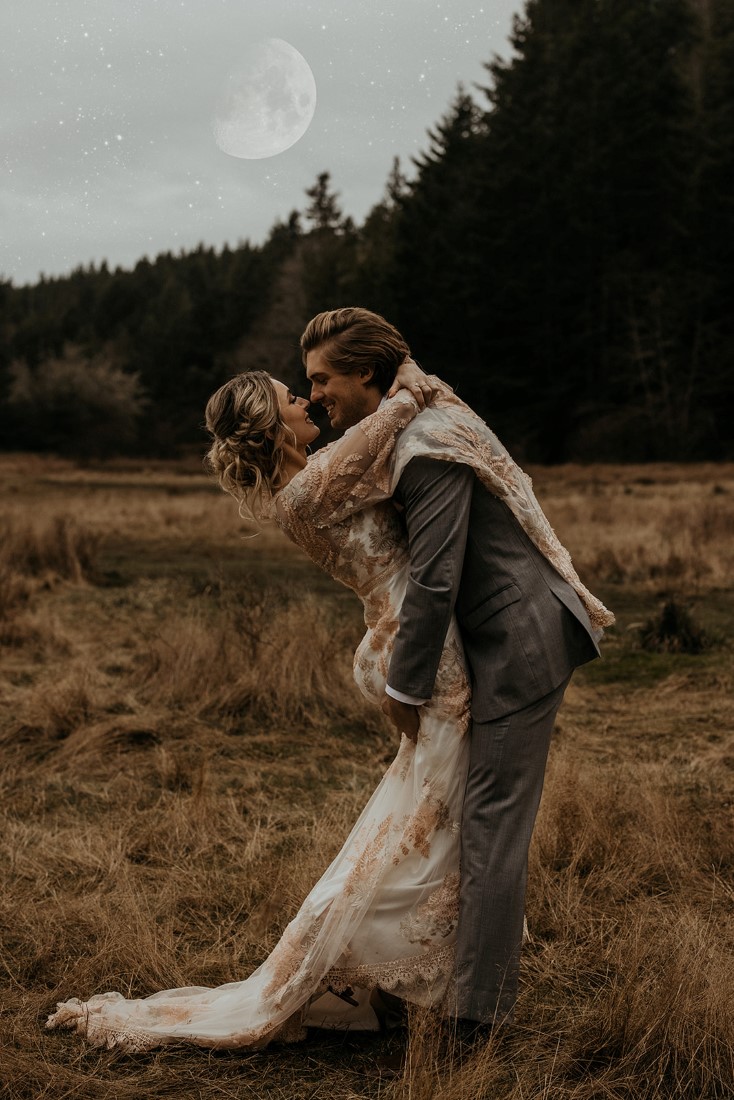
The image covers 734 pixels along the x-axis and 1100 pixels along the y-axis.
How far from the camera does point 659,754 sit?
5629 mm

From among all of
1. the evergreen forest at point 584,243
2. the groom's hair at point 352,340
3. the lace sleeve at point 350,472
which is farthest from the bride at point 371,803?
the evergreen forest at point 584,243

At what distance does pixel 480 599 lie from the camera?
8.57 feet

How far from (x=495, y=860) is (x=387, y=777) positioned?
0.36m

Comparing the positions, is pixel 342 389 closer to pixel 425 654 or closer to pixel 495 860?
pixel 425 654

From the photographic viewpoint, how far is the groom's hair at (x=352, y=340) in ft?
8.66

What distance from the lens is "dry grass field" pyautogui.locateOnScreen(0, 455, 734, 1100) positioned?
8.95 feet

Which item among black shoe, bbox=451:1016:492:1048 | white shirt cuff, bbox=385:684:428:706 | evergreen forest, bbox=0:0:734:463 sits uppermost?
evergreen forest, bbox=0:0:734:463

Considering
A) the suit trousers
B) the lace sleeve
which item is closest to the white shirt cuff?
the suit trousers

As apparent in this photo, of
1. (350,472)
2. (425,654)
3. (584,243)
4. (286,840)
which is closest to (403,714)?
(425,654)

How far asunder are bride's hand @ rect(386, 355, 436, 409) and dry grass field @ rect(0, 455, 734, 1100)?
152 cm

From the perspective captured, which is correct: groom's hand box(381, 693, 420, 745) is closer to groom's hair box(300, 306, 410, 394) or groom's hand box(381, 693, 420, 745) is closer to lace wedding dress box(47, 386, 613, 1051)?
lace wedding dress box(47, 386, 613, 1051)

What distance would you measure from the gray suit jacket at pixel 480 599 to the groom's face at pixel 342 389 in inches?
10.2

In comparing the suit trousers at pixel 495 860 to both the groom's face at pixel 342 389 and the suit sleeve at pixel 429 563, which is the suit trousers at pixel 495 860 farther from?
the groom's face at pixel 342 389

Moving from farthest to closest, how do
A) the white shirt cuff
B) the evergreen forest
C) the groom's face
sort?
1. the evergreen forest
2. the groom's face
3. the white shirt cuff
